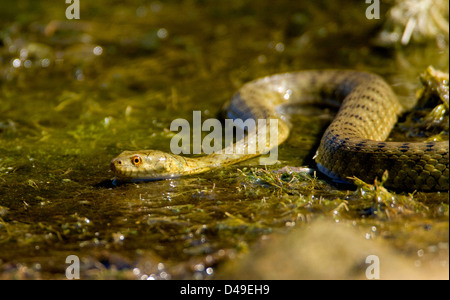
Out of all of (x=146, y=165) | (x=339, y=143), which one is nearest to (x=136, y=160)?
(x=146, y=165)

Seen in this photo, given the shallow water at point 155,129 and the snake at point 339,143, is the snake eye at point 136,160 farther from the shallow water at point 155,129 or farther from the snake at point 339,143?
the shallow water at point 155,129

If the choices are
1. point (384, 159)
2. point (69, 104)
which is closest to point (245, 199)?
point (384, 159)

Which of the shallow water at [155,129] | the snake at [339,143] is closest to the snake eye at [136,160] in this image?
the snake at [339,143]

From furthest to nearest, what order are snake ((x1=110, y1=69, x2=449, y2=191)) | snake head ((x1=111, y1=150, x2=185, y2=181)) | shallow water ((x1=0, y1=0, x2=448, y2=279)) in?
1. snake head ((x1=111, y1=150, x2=185, y2=181))
2. snake ((x1=110, y1=69, x2=449, y2=191))
3. shallow water ((x1=0, y1=0, x2=448, y2=279))

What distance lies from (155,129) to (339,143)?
3.15 metres

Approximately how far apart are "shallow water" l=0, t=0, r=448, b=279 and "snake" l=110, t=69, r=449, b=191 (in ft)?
0.79

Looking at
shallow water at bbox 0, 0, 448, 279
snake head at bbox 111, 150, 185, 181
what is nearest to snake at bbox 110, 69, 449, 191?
snake head at bbox 111, 150, 185, 181

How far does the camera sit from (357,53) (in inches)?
472

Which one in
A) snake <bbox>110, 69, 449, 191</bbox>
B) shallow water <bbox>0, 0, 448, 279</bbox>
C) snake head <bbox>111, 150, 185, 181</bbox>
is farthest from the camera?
snake head <bbox>111, 150, 185, 181</bbox>

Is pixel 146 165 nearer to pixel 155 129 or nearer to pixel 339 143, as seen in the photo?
pixel 155 129

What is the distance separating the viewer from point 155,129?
28.1ft

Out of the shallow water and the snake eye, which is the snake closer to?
the snake eye

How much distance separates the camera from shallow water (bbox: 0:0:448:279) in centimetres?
490
